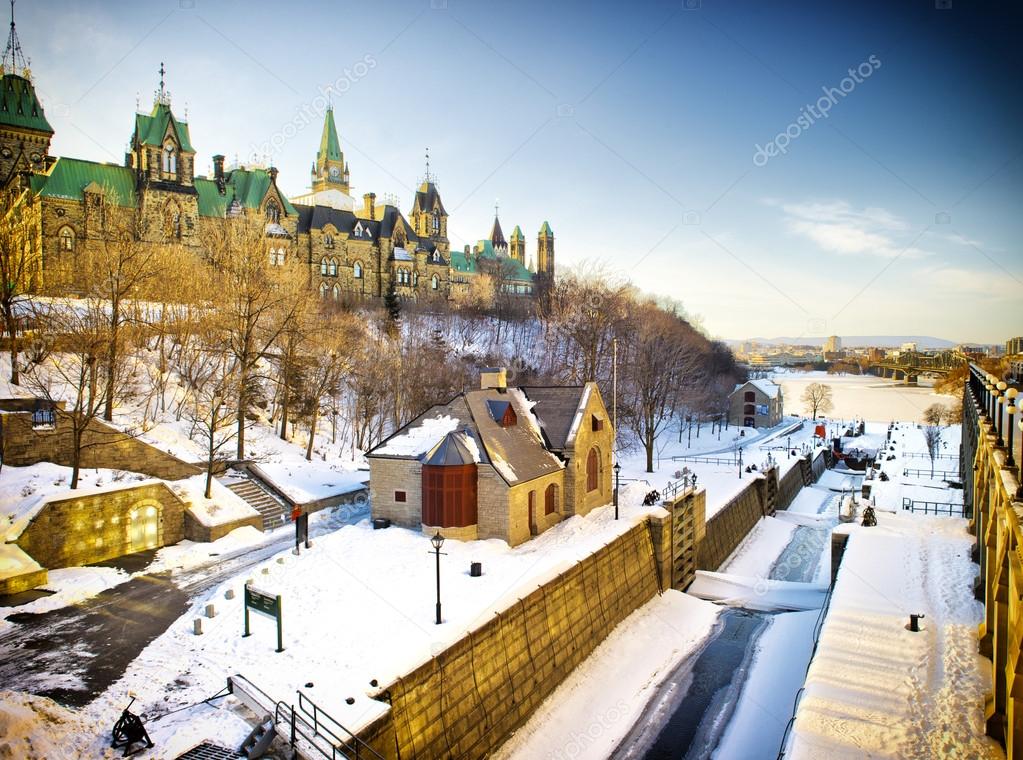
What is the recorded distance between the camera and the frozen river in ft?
376

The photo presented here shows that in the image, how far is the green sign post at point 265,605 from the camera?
556 inches

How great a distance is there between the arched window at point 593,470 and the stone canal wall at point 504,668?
4.42m

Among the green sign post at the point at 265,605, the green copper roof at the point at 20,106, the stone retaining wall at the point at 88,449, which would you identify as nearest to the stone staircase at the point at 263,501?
the stone retaining wall at the point at 88,449

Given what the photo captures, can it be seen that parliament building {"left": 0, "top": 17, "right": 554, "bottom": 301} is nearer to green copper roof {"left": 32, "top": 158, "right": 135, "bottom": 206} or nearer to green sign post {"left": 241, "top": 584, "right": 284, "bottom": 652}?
green copper roof {"left": 32, "top": 158, "right": 135, "bottom": 206}

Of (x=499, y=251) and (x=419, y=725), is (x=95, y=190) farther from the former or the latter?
(x=499, y=251)

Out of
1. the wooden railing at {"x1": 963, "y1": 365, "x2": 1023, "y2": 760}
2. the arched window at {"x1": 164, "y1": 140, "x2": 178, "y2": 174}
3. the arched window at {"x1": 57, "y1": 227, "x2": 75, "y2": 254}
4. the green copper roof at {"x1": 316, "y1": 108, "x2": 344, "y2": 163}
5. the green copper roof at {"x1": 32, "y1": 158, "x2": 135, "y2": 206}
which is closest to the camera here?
the wooden railing at {"x1": 963, "y1": 365, "x2": 1023, "y2": 760}

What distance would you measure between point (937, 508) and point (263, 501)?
1376 inches

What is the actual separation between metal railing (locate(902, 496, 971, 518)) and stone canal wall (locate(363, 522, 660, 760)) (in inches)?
784

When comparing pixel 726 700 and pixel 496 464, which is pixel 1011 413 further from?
pixel 496 464

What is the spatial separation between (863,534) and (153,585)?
90.1 feet

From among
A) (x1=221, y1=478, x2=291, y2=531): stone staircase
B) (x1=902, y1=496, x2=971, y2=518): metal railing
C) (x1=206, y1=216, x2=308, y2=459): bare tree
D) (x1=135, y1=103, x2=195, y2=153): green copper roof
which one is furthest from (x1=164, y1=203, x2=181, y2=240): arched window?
(x1=902, y1=496, x2=971, y2=518): metal railing

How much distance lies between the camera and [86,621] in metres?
16.2

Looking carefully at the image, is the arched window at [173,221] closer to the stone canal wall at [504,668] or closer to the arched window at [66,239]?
the arched window at [66,239]

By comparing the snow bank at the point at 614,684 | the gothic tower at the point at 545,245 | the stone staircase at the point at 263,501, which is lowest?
the snow bank at the point at 614,684
